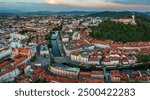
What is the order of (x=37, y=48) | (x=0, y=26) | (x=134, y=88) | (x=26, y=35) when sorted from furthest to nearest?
1. (x=26, y=35)
2. (x=37, y=48)
3. (x=0, y=26)
4. (x=134, y=88)

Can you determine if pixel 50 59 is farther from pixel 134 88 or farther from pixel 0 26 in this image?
pixel 134 88

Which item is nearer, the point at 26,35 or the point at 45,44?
the point at 45,44

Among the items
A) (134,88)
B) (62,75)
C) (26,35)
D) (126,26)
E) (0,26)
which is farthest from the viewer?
(126,26)

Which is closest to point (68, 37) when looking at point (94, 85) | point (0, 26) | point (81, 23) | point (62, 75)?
point (81, 23)

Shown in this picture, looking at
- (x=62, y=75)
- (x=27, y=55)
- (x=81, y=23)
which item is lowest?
(x=62, y=75)

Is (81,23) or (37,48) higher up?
(81,23)

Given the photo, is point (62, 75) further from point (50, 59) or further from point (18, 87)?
point (18, 87)

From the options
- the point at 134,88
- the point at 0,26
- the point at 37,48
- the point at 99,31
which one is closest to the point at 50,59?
the point at 37,48
